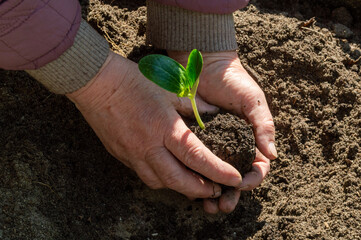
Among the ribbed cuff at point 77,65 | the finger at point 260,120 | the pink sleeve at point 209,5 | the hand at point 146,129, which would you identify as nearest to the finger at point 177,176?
the hand at point 146,129

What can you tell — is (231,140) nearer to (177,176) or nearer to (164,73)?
(177,176)

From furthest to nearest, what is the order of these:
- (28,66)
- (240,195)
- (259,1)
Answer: (259,1) < (240,195) < (28,66)

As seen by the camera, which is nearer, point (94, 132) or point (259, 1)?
point (94, 132)

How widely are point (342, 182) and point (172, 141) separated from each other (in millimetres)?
706

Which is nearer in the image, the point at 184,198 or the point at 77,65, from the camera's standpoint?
the point at 77,65

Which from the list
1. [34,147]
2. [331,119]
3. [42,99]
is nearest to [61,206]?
[34,147]

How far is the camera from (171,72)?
141 centimetres

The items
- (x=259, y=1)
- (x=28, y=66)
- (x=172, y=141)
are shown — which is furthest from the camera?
(x=259, y=1)

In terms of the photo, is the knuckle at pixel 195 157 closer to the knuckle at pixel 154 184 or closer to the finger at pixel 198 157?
the finger at pixel 198 157

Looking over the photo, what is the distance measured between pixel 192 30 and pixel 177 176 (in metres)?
0.64

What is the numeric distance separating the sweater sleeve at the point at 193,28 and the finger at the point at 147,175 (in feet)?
1.76

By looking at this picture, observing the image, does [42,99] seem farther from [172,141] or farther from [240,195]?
[240,195]

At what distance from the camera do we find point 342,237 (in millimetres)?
1563

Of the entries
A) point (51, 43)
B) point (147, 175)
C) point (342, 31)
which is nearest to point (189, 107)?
point (147, 175)
